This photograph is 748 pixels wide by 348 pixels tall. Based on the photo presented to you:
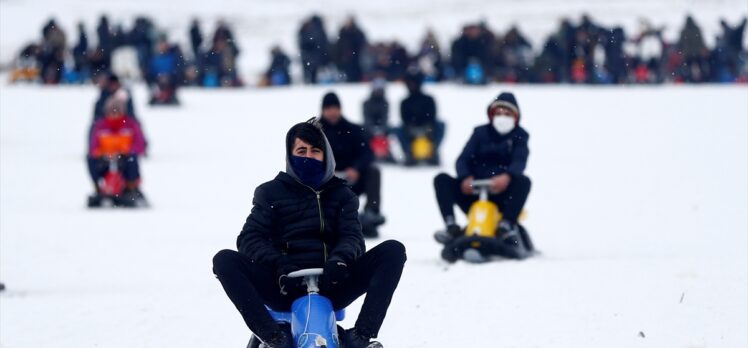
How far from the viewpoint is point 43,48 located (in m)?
35.2

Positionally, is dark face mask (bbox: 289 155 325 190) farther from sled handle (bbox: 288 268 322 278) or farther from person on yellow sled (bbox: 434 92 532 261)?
person on yellow sled (bbox: 434 92 532 261)

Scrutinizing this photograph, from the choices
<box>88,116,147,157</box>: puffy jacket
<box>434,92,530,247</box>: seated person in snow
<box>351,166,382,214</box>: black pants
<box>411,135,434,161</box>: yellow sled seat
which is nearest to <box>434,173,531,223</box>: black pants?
<box>434,92,530,247</box>: seated person in snow

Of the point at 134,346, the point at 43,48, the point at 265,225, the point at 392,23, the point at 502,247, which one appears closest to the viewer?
the point at 265,225

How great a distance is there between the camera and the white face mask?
11.4 m

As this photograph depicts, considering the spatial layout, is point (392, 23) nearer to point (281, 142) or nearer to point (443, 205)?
point (281, 142)

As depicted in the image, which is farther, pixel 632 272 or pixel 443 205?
pixel 443 205

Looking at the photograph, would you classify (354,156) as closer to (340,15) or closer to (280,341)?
(280,341)

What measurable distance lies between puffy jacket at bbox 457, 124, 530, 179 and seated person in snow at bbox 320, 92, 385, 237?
1943 mm

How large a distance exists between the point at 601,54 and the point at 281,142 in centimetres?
1006

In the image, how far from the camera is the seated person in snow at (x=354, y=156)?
524 inches

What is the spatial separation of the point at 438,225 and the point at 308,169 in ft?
29.9

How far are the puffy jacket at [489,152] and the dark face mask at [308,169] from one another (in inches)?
191

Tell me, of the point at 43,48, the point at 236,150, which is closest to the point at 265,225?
the point at 236,150

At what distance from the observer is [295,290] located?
21.7 feet
